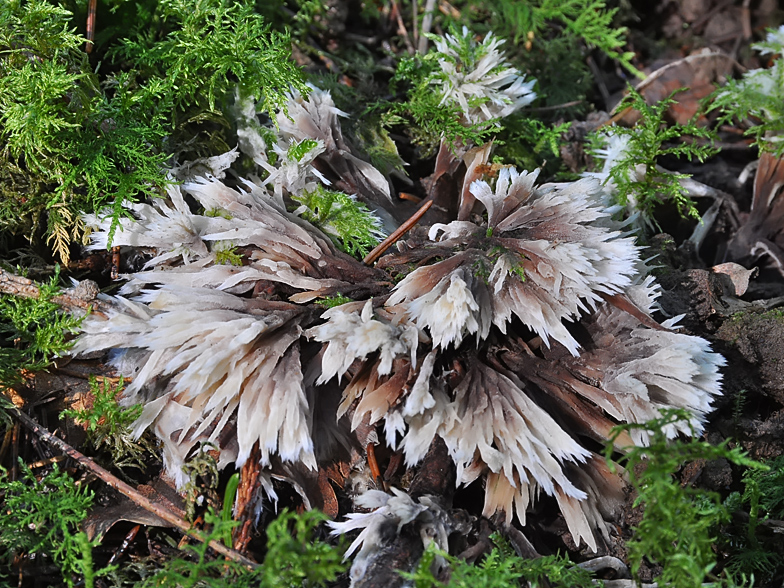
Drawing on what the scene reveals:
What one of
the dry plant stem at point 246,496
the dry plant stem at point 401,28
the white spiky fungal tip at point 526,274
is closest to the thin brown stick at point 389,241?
the white spiky fungal tip at point 526,274

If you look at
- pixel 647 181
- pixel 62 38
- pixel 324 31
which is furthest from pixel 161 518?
pixel 324 31

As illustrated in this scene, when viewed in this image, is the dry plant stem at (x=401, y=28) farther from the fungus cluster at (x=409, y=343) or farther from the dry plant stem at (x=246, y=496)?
the dry plant stem at (x=246, y=496)

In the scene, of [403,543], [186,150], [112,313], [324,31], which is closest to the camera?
[403,543]

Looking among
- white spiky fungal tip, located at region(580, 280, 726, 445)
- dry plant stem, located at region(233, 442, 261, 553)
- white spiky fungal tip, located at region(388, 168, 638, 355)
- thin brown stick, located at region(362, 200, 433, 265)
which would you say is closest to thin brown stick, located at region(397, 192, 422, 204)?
thin brown stick, located at region(362, 200, 433, 265)

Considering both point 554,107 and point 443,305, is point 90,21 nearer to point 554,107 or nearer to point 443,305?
point 443,305

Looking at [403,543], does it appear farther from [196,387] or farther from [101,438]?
[101,438]
